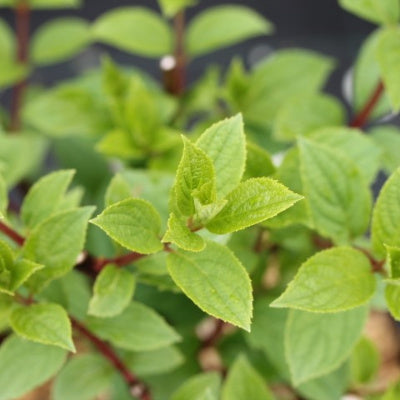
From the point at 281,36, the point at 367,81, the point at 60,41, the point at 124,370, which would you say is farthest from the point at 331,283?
the point at 281,36

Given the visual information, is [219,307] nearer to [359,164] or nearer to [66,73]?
[359,164]

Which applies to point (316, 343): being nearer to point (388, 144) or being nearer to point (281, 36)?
point (388, 144)

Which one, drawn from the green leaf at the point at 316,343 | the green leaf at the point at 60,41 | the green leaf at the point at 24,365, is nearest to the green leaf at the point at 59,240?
the green leaf at the point at 24,365

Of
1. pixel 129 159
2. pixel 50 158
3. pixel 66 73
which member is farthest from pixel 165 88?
pixel 66 73

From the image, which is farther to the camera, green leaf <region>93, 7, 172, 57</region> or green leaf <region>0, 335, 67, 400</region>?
green leaf <region>93, 7, 172, 57</region>

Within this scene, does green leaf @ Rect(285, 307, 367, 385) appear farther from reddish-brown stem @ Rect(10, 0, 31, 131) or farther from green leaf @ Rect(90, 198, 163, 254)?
reddish-brown stem @ Rect(10, 0, 31, 131)

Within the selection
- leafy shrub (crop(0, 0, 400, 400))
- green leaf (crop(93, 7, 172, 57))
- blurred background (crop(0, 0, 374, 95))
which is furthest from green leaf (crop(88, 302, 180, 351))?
blurred background (crop(0, 0, 374, 95))

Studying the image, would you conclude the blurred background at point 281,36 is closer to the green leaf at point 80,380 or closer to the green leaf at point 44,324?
the green leaf at point 80,380

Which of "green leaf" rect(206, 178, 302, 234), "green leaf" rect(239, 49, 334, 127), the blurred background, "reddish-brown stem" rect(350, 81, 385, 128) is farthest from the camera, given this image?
the blurred background
